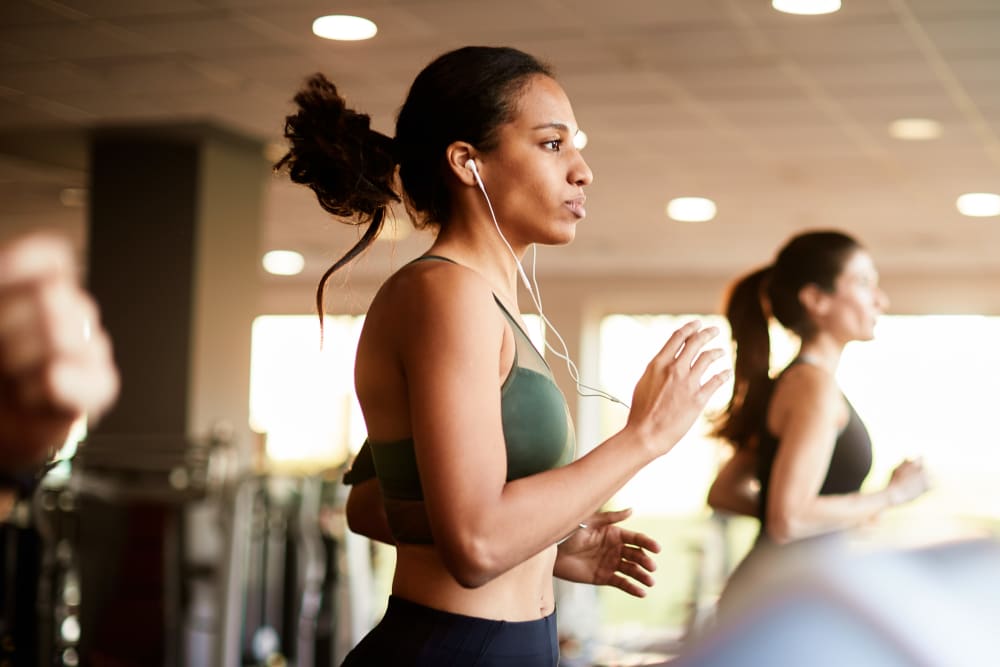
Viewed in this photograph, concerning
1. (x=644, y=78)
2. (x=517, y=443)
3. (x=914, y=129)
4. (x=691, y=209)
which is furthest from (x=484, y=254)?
(x=691, y=209)

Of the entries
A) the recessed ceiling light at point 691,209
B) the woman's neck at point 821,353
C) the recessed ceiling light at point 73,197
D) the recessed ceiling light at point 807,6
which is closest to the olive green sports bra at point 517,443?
the woman's neck at point 821,353

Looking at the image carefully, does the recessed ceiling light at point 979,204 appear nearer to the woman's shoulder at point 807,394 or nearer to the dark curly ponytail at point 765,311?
the dark curly ponytail at point 765,311

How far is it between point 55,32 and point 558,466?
4089mm

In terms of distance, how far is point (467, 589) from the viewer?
1305mm

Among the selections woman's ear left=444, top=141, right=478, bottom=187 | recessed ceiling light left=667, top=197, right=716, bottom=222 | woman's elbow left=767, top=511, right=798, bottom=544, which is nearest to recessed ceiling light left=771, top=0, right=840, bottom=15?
woman's elbow left=767, top=511, right=798, bottom=544

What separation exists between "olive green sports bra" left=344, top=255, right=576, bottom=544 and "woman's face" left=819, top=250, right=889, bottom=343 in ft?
4.89

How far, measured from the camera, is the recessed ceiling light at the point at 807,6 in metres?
4.20

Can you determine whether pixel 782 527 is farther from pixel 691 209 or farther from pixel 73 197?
pixel 73 197

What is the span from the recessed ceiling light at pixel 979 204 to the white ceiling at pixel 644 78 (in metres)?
0.11

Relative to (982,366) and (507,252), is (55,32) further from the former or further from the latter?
(982,366)

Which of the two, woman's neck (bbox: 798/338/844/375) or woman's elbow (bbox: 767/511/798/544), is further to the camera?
woman's neck (bbox: 798/338/844/375)

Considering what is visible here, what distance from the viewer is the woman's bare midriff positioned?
1.32 metres

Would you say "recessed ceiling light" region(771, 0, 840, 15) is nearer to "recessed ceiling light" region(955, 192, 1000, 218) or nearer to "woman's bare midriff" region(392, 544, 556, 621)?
Result: "woman's bare midriff" region(392, 544, 556, 621)

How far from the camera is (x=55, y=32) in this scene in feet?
15.8
